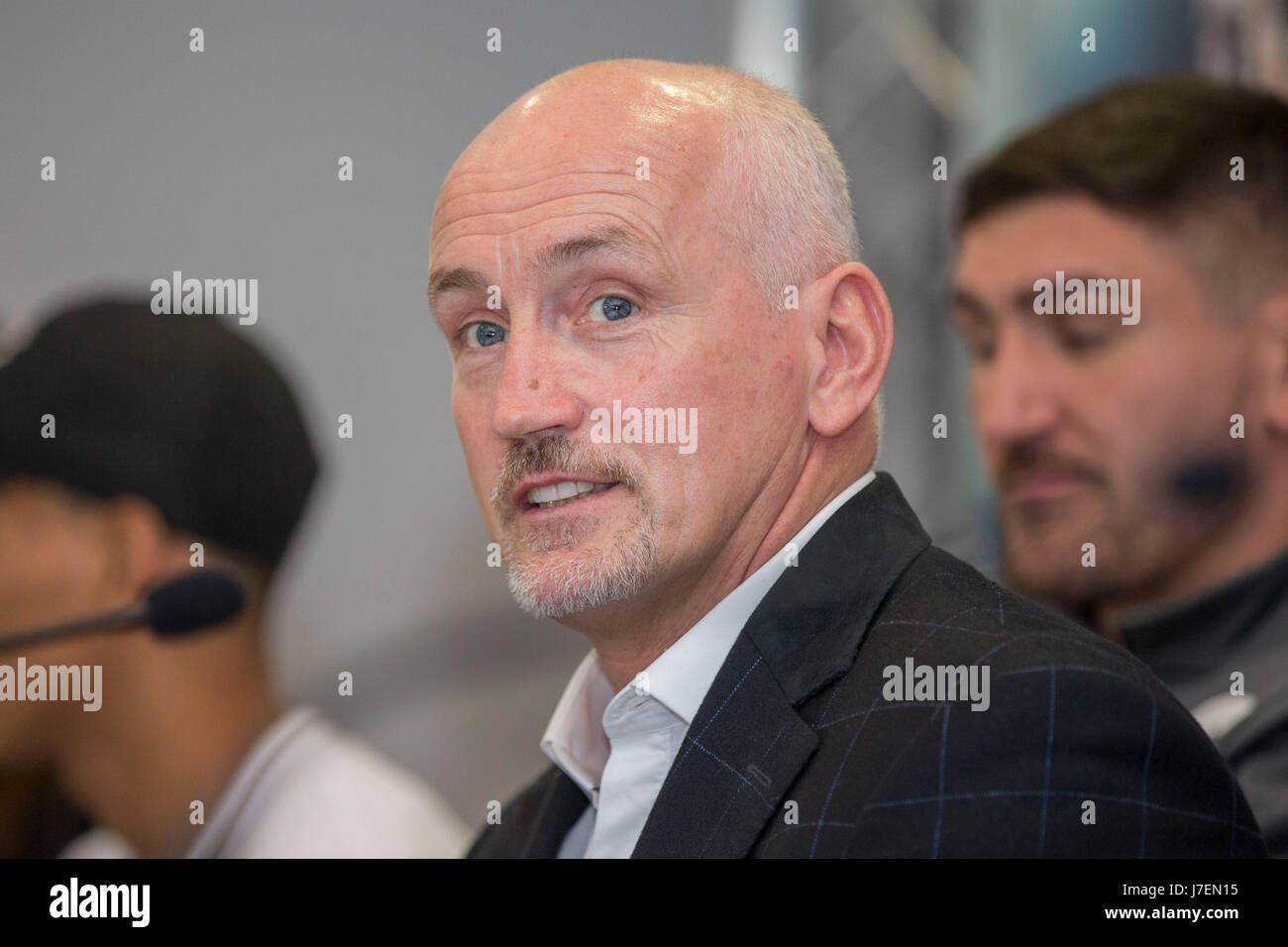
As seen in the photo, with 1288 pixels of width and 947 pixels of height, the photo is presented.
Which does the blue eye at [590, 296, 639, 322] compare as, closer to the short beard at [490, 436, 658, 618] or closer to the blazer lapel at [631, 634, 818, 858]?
the short beard at [490, 436, 658, 618]

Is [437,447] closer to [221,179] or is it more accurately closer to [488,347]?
[221,179]

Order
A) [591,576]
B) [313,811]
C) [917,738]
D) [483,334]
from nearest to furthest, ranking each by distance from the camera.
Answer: [917,738] < [591,576] < [483,334] < [313,811]

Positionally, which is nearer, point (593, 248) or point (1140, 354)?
point (593, 248)

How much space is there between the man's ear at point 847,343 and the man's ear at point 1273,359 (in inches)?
38.2

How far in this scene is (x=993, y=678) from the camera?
0.99 m

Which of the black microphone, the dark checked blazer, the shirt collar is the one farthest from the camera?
the black microphone

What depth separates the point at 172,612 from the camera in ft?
6.47

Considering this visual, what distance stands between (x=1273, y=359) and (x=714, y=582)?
119cm

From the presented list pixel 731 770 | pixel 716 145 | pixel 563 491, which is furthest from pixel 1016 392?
pixel 731 770

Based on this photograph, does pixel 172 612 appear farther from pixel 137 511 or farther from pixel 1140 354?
pixel 1140 354

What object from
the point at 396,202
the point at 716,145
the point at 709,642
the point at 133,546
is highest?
the point at 396,202

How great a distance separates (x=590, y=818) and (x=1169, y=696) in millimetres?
673

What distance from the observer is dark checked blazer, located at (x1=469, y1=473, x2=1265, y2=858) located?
3.09ft

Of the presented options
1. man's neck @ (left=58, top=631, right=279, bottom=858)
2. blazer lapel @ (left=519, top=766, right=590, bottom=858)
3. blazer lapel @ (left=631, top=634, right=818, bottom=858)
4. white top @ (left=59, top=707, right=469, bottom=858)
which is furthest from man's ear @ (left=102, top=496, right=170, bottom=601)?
blazer lapel @ (left=631, top=634, right=818, bottom=858)
